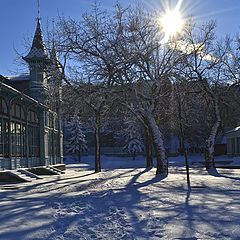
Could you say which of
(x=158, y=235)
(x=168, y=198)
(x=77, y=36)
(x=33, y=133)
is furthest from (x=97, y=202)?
(x=33, y=133)

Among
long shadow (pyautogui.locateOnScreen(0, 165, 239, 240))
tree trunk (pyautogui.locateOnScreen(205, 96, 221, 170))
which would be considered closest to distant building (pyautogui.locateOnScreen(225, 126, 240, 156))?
tree trunk (pyautogui.locateOnScreen(205, 96, 221, 170))

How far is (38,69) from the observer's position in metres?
32.8

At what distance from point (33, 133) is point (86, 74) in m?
9.29

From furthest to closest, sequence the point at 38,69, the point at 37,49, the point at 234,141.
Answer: the point at 234,141
the point at 37,49
the point at 38,69

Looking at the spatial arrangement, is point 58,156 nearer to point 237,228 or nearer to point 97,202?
point 97,202

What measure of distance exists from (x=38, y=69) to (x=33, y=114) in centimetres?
395

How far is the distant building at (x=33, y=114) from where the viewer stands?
24641 mm

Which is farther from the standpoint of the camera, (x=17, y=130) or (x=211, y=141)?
(x=211, y=141)

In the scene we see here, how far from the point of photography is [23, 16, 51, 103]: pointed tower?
32.1 meters

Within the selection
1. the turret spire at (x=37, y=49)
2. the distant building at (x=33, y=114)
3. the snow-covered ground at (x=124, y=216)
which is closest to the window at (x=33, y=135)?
the distant building at (x=33, y=114)

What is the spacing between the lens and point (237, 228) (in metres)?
7.94

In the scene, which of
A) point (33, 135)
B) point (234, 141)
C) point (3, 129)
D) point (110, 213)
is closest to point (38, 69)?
point (33, 135)

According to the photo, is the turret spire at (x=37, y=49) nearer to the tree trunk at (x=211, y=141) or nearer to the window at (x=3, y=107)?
the window at (x=3, y=107)

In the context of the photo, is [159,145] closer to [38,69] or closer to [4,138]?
[4,138]
